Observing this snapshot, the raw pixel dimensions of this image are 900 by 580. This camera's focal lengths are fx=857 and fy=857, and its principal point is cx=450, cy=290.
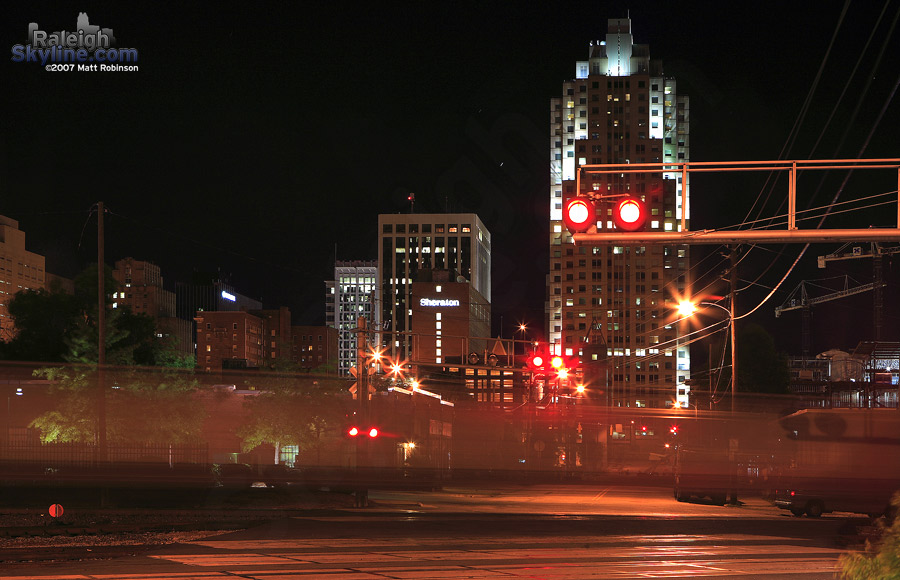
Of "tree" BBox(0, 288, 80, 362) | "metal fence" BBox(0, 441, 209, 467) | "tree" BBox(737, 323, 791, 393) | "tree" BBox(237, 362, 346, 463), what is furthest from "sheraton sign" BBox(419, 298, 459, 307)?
"metal fence" BBox(0, 441, 209, 467)

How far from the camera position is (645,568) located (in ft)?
60.8

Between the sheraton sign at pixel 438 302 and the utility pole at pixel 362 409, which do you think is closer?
the utility pole at pixel 362 409

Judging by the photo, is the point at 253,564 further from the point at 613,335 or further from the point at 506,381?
the point at 613,335

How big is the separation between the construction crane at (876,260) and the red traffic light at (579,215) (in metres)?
105

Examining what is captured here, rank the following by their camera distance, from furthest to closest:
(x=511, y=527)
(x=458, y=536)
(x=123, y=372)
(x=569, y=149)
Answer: (x=569, y=149) → (x=123, y=372) → (x=511, y=527) → (x=458, y=536)

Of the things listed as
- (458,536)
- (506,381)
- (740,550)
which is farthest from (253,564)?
(506,381)

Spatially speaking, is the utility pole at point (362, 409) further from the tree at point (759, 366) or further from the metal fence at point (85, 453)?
the tree at point (759, 366)

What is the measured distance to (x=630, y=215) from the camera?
13.9 metres

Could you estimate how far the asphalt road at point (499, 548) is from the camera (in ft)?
57.0

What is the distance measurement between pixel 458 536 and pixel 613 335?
485 ft

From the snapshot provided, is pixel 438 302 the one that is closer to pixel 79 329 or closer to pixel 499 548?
pixel 79 329

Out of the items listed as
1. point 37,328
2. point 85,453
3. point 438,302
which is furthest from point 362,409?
point 438,302

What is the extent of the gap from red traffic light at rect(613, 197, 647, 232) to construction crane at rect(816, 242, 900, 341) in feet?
344

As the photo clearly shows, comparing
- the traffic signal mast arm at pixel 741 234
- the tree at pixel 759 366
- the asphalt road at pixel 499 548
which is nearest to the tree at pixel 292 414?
the asphalt road at pixel 499 548
